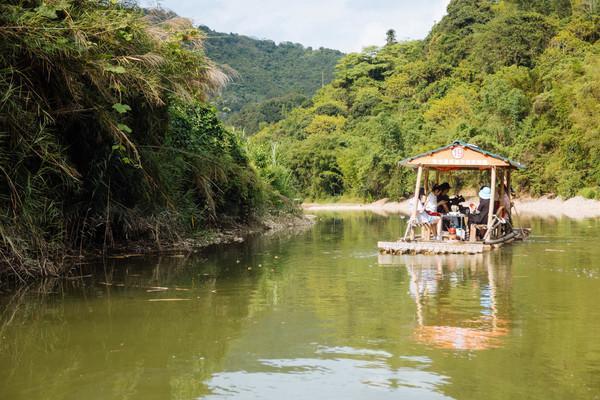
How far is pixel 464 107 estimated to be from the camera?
62.8m

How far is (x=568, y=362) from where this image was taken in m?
5.79

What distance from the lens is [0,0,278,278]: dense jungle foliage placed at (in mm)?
10031

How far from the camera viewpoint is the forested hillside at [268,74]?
357 feet

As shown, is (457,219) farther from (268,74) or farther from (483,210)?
(268,74)

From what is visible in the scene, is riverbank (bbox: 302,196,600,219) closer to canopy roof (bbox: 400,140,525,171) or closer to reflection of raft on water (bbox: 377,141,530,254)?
reflection of raft on water (bbox: 377,141,530,254)

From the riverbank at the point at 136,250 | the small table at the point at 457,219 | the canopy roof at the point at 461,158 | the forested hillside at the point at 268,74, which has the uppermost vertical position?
the forested hillside at the point at 268,74

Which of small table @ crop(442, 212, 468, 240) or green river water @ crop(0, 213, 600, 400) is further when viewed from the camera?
small table @ crop(442, 212, 468, 240)

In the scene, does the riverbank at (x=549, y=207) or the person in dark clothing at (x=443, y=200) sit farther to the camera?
the riverbank at (x=549, y=207)

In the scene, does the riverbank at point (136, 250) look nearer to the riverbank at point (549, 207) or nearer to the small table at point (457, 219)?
the small table at point (457, 219)

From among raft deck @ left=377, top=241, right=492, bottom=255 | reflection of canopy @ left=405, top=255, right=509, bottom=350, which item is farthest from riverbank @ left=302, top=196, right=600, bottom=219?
reflection of canopy @ left=405, top=255, right=509, bottom=350

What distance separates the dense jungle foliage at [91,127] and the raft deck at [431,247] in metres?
4.77

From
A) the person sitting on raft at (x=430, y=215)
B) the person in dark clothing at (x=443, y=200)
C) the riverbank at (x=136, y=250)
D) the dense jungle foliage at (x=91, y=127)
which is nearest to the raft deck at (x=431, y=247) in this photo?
the person sitting on raft at (x=430, y=215)

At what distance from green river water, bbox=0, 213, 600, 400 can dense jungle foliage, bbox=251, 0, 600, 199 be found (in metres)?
17.0

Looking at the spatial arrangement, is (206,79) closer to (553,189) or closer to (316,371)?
(316,371)
